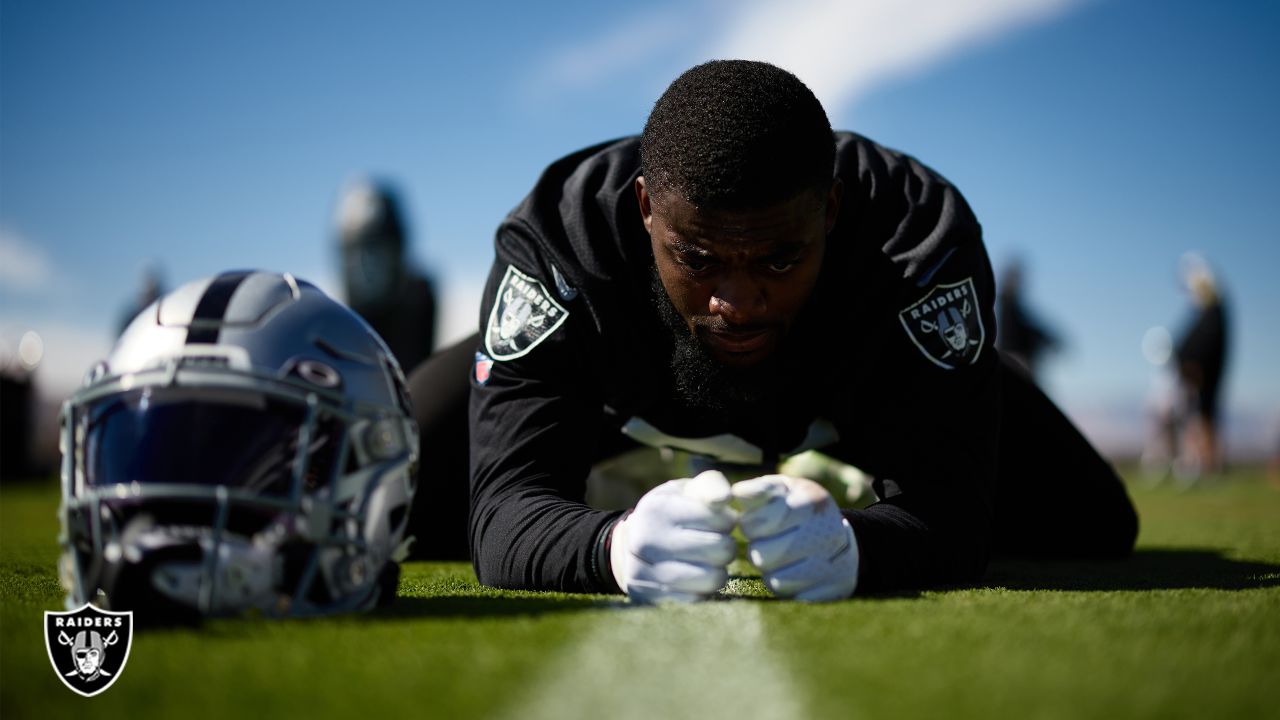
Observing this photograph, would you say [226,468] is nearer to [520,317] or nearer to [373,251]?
[520,317]

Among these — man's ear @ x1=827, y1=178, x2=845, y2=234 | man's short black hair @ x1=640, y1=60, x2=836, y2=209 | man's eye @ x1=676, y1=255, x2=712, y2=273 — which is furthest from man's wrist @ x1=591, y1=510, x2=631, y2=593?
man's ear @ x1=827, y1=178, x2=845, y2=234

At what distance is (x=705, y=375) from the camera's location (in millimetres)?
2408

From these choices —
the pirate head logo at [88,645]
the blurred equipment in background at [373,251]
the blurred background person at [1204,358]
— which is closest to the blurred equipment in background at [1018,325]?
the blurred background person at [1204,358]

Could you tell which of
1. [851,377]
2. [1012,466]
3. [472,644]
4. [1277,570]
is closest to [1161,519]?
[1012,466]

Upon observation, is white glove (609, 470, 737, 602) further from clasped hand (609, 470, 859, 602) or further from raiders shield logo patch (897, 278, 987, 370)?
raiders shield logo patch (897, 278, 987, 370)

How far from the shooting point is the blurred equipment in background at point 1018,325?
12.3 m

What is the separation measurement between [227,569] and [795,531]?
977mm

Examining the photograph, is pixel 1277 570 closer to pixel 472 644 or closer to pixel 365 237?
pixel 472 644

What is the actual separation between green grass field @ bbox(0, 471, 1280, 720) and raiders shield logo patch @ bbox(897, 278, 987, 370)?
591 millimetres

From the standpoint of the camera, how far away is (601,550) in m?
2.00

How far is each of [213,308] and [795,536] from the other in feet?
3.78

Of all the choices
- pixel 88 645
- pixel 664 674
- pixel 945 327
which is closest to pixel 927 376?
pixel 945 327

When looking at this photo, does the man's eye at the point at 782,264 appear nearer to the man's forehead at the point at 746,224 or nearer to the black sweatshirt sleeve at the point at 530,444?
the man's forehead at the point at 746,224

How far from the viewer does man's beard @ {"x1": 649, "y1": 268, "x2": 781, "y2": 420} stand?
239 cm
